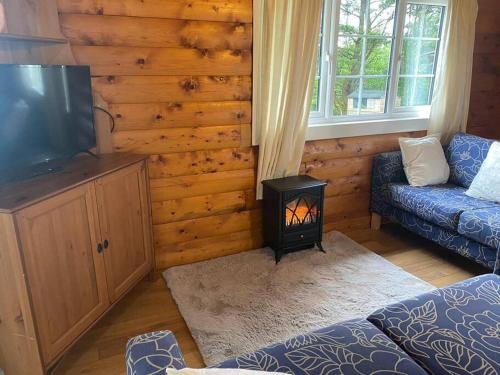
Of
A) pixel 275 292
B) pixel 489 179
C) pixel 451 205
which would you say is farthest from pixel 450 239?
pixel 275 292

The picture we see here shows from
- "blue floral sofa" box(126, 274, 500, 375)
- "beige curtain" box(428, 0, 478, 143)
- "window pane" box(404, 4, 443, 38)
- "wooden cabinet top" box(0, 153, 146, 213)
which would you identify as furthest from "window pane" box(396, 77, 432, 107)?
"wooden cabinet top" box(0, 153, 146, 213)

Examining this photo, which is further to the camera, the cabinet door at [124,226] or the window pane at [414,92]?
the window pane at [414,92]

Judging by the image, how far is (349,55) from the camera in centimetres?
313

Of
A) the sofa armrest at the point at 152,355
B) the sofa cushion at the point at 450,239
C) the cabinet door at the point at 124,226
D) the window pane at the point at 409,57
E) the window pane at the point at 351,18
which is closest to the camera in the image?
the sofa armrest at the point at 152,355

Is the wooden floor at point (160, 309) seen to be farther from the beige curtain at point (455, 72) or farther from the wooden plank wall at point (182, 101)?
the beige curtain at point (455, 72)

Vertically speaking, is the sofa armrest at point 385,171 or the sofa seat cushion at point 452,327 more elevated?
the sofa armrest at point 385,171

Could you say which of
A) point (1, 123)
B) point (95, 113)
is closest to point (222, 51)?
point (95, 113)

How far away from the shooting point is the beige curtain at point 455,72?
322cm

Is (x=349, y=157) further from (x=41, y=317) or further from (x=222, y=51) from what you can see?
(x=41, y=317)

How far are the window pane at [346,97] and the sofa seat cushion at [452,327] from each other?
1.87 m

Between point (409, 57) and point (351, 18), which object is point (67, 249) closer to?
point (351, 18)

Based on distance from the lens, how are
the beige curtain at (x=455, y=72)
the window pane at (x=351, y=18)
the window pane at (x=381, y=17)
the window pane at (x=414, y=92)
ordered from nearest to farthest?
the window pane at (x=351, y=18)
the window pane at (x=381, y=17)
the beige curtain at (x=455, y=72)
the window pane at (x=414, y=92)

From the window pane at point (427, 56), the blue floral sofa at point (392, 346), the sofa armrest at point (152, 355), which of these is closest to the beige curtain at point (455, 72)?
the window pane at point (427, 56)

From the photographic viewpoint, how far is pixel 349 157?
3299mm
